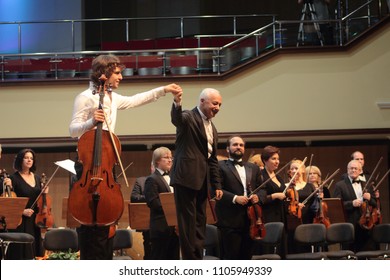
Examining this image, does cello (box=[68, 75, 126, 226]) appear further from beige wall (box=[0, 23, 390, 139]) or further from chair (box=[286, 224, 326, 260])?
beige wall (box=[0, 23, 390, 139])

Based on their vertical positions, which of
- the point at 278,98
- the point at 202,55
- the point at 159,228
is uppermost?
the point at 202,55

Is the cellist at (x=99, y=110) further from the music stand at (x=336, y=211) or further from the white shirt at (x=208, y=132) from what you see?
the music stand at (x=336, y=211)

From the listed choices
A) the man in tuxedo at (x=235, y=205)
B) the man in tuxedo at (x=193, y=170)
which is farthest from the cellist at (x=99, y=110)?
the man in tuxedo at (x=235, y=205)

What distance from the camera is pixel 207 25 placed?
514 inches

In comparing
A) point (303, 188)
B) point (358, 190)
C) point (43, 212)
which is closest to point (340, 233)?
point (303, 188)

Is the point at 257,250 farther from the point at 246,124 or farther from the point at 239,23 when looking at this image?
the point at 239,23

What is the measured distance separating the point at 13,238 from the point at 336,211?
11.8ft

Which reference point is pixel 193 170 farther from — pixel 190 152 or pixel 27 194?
pixel 27 194

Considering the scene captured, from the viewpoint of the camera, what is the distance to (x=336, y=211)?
361 inches

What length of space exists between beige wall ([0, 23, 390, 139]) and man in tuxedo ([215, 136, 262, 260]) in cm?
505

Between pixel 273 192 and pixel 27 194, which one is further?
pixel 273 192

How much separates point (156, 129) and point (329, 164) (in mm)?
2999

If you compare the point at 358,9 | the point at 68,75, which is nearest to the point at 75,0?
the point at 68,75

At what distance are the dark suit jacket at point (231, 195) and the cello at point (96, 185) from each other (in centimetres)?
234
